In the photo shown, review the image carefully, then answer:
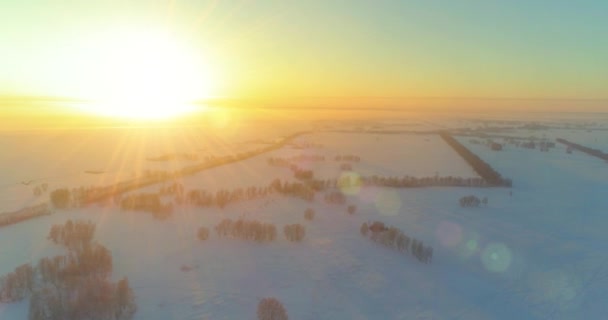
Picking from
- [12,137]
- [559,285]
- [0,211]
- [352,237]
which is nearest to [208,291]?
[352,237]

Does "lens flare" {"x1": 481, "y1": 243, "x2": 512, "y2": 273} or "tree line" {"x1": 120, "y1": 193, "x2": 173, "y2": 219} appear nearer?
"lens flare" {"x1": 481, "y1": 243, "x2": 512, "y2": 273}

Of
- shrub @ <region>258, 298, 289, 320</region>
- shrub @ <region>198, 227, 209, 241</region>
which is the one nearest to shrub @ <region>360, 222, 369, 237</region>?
shrub @ <region>198, 227, 209, 241</region>

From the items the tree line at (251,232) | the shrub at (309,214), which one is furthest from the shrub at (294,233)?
the shrub at (309,214)

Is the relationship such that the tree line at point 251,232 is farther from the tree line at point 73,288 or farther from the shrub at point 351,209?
the tree line at point 73,288

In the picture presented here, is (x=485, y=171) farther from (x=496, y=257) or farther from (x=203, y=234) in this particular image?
(x=203, y=234)

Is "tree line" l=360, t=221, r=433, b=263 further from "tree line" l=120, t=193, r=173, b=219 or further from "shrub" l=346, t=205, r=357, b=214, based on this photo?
"tree line" l=120, t=193, r=173, b=219

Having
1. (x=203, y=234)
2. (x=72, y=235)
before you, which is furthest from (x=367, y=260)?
(x=72, y=235)

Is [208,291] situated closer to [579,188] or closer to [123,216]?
[123,216]
